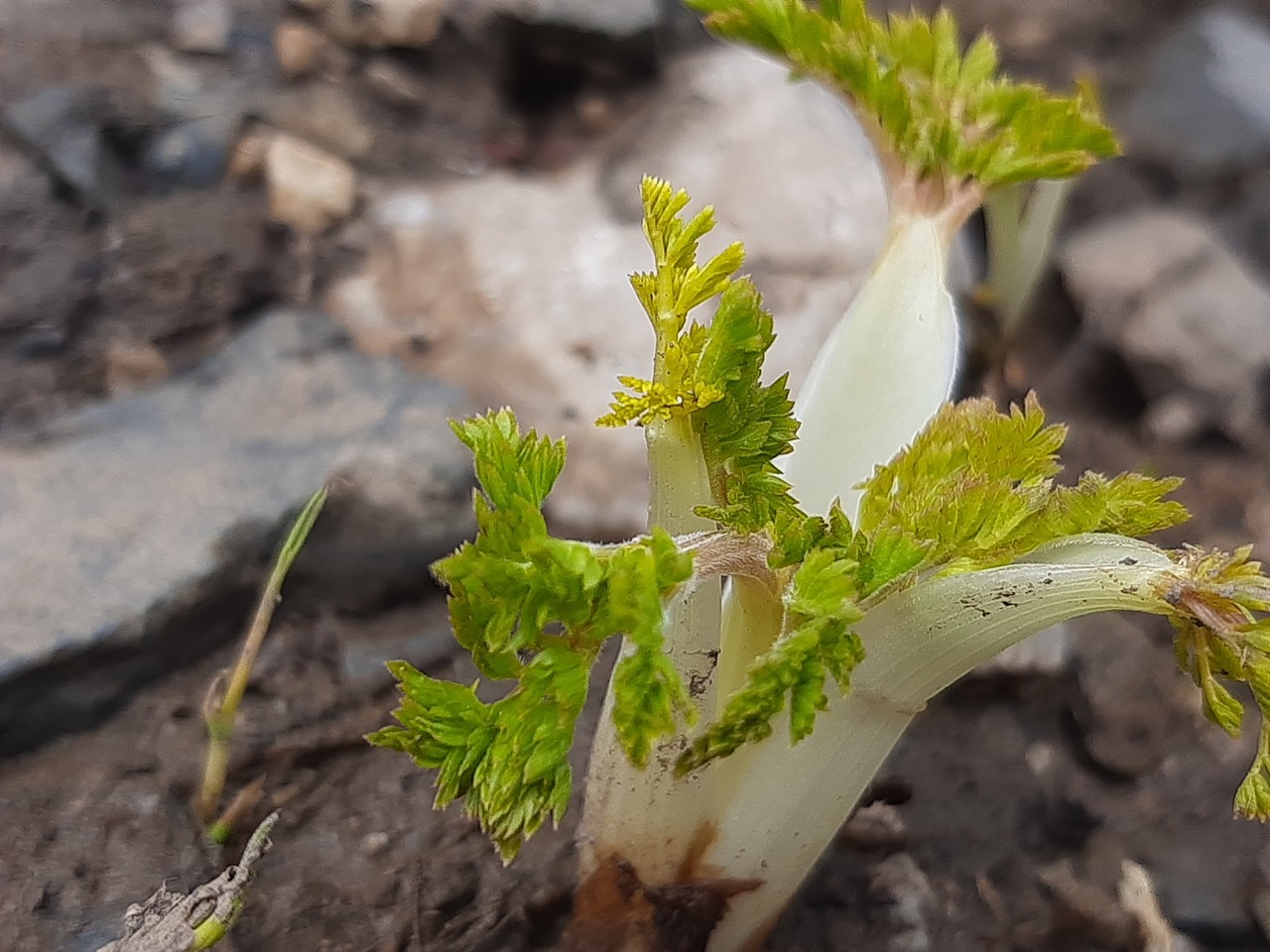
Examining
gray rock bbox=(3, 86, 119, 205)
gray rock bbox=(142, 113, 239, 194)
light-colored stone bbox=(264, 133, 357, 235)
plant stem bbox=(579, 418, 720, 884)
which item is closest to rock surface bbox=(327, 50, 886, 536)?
light-colored stone bbox=(264, 133, 357, 235)

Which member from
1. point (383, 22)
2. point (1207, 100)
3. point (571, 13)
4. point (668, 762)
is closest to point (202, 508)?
point (668, 762)

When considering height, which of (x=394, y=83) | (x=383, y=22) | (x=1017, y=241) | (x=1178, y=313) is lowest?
(x=1178, y=313)

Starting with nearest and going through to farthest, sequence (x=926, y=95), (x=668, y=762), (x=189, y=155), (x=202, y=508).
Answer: (x=668, y=762)
(x=926, y=95)
(x=202, y=508)
(x=189, y=155)

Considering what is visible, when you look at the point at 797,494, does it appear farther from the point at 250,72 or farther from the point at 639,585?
the point at 250,72

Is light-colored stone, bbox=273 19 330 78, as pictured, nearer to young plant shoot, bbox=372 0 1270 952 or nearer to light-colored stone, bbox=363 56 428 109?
light-colored stone, bbox=363 56 428 109

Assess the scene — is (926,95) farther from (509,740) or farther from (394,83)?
(394,83)

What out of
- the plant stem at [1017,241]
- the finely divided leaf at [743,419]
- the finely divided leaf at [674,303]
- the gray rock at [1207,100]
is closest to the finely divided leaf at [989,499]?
the finely divided leaf at [743,419]
